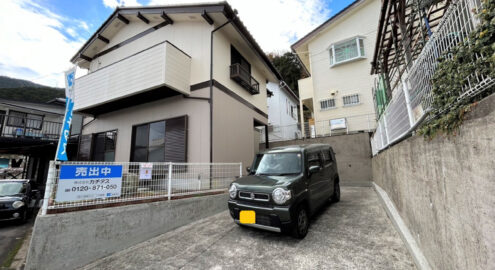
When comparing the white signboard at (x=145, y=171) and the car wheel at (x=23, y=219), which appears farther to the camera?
the car wheel at (x=23, y=219)

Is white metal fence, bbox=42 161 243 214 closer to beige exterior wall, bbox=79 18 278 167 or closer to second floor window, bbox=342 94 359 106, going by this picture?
beige exterior wall, bbox=79 18 278 167

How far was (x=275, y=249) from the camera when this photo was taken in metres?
3.18

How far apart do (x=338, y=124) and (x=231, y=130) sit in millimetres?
6695

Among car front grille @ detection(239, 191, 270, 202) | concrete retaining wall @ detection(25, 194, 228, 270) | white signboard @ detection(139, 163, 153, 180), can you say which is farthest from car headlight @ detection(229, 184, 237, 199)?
white signboard @ detection(139, 163, 153, 180)

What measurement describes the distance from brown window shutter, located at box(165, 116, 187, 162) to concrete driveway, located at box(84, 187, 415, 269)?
2950mm

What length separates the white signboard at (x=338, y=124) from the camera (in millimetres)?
10874

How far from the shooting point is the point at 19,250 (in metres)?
4.11

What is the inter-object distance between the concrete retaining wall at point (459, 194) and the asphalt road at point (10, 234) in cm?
674

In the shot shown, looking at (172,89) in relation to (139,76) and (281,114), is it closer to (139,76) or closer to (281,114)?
(139,76)

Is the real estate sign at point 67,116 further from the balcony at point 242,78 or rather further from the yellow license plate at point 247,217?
the balcony at point 242,78

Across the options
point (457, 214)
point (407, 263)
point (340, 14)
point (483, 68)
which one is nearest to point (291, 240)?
point (407, 263)

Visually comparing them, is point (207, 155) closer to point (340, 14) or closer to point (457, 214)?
point (457, 214)

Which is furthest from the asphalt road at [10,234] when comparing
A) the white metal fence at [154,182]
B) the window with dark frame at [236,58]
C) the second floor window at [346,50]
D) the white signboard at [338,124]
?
the second floor window at [346,50]

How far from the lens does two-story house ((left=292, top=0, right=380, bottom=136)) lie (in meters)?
11.0
